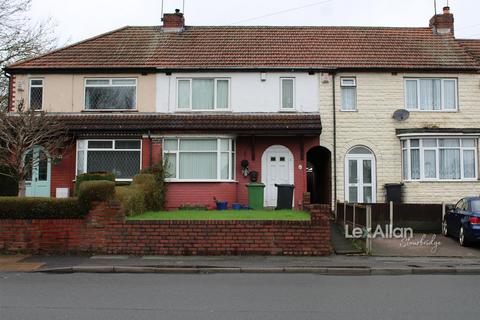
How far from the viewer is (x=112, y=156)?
67.2ft

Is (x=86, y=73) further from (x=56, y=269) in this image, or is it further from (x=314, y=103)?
(x=56, y=269)

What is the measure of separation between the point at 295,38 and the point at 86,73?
9.29 meters

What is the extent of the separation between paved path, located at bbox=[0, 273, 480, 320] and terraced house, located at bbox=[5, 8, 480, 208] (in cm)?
986

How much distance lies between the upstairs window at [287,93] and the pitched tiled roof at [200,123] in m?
0.63

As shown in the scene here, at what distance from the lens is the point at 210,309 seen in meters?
7.16

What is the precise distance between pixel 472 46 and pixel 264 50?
9793 millimetres

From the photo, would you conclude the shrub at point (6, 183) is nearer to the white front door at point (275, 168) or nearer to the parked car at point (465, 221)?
the white front door at point (275, 168)

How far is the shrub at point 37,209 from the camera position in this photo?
43.0ft

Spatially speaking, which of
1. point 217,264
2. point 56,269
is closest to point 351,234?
point 217,264

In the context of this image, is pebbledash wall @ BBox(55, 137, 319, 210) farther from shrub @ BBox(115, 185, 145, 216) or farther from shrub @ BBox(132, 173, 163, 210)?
shrub @ BBox(115, 185, 145, 216)

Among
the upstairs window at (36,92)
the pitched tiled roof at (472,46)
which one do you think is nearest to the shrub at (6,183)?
the upstairs window at (36,92)

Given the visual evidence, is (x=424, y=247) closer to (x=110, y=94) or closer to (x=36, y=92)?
(x=110, y=94)

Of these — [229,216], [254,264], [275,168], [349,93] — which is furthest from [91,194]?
[349,93]

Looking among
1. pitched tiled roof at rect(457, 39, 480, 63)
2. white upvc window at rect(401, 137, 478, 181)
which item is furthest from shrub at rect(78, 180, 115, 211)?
pitched tiled roof at rect(457, 39, 480, 63)
